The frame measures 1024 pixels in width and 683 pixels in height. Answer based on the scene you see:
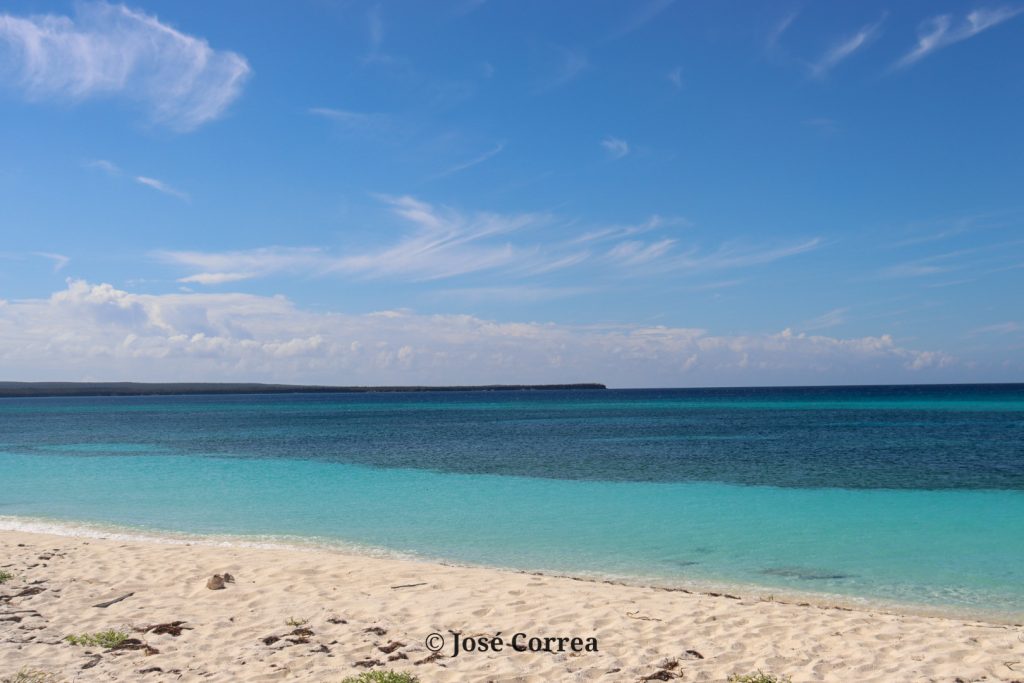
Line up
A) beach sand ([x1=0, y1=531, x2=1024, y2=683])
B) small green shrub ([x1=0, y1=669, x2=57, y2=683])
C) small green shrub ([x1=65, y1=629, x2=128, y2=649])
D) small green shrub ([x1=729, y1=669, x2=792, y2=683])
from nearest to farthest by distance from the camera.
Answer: small green shrub ([x1=0, y1=669, x2=57, y2=683]), small green shrub ([x1=729, y1=669, x2=792, y2=683]), beach sand ([x1=0, y1=531, x2=1024, y2=683]), small green shrub ([x1=65, y1=629, x2=128, y2=649])

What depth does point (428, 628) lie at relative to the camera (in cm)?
868

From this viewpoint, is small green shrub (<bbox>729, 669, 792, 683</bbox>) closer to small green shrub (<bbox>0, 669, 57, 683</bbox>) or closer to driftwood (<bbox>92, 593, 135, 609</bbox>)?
small green shrub (<bbox>0, 669, 57, 683</bbox>)

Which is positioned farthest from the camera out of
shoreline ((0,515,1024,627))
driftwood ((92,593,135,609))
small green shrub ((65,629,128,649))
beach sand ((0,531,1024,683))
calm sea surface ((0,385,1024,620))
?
calm sea surface ((0,385,1024,620))

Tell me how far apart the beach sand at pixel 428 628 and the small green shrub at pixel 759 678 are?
163mm

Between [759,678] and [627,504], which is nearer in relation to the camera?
[759,678]

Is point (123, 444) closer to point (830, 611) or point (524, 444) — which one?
point (524, 444)

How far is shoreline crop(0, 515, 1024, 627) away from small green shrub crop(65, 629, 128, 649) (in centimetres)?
581

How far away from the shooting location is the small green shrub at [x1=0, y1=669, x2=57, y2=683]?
6.59 m

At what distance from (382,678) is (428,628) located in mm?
2060

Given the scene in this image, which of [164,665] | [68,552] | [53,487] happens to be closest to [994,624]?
[164,665]

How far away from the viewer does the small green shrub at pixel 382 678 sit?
6.61 m
